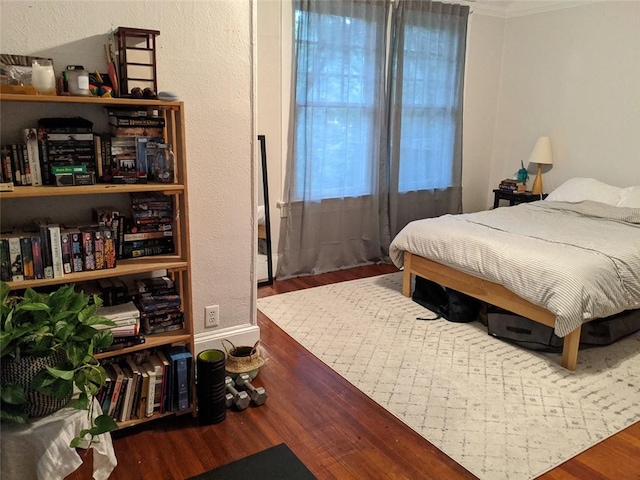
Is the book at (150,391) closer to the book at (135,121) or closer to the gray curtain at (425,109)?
the book at (135,121)

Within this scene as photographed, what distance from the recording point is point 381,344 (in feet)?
10.1

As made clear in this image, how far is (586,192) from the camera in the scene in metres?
4.20

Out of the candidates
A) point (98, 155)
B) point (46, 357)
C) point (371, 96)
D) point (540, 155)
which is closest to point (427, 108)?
point (371, 96)

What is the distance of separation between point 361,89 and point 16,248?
3.07 m

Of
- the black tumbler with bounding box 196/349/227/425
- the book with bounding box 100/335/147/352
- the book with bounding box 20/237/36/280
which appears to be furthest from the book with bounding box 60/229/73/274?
the black tumbler with bounding box 196/349/227/425

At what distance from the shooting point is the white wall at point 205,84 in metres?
2.05

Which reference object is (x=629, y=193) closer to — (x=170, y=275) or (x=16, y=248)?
(x=170, y=275)

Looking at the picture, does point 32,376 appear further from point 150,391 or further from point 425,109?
point 425,109

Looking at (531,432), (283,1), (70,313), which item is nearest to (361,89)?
(283,1)

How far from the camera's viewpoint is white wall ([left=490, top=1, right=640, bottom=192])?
4250 millimetres

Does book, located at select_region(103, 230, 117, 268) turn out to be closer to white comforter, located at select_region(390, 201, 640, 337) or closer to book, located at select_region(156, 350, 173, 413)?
book, located at select_region(156, 350, 173, 413)

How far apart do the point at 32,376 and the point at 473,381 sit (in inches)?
81.1

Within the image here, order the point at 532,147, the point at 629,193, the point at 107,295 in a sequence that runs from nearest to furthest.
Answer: the point at 107,295
the point at 629,193
the point at 532,147

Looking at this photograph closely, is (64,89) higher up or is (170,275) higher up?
(64,89)
